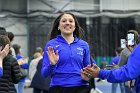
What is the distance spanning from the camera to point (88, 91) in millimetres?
5582

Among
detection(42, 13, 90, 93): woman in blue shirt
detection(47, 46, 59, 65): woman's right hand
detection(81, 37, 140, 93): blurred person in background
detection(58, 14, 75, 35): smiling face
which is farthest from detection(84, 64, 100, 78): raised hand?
detection(58, 14, 75, 35): smiling face

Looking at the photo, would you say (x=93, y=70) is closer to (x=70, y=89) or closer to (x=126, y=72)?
(x=126, y=72)

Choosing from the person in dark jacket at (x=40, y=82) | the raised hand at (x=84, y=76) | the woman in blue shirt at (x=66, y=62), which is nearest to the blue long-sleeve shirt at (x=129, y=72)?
the raised hand at (x=84, y=76)

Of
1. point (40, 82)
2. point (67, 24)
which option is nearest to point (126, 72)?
point (67, 24)

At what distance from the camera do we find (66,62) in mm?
5535

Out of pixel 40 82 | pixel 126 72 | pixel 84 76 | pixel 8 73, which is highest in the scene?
pixel 126 72

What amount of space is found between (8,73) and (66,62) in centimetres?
147

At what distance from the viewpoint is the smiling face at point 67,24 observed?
5734mm

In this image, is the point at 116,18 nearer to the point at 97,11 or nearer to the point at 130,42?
the point at 97,11

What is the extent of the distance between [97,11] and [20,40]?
15.2 feet

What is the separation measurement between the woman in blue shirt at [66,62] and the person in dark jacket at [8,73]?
115 centimetres

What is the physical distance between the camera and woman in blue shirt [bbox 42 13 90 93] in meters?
5.48

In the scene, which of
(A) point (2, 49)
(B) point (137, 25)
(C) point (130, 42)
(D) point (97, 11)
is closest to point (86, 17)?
(D) point (97, 11)

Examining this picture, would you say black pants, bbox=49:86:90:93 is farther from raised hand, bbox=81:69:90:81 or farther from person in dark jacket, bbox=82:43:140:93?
person in dark jacket, bbox=82:43:140:93
